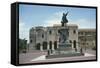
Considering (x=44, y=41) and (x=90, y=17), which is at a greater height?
(x=90, y=17)

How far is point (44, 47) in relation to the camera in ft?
8.73

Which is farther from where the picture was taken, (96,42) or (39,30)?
(96,42)

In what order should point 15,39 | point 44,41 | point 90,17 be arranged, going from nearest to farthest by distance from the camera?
point 15,39 → point 44,41 → point 90,17

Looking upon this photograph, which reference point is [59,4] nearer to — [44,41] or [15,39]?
[44,41]

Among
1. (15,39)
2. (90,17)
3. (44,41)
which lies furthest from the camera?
(90,17)

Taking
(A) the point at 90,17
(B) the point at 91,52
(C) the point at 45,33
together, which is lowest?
(B) the point at 91,52

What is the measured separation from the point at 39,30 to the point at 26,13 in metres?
0.22

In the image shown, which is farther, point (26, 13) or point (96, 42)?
point (96, 42)

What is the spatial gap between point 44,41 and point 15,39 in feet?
1.05
